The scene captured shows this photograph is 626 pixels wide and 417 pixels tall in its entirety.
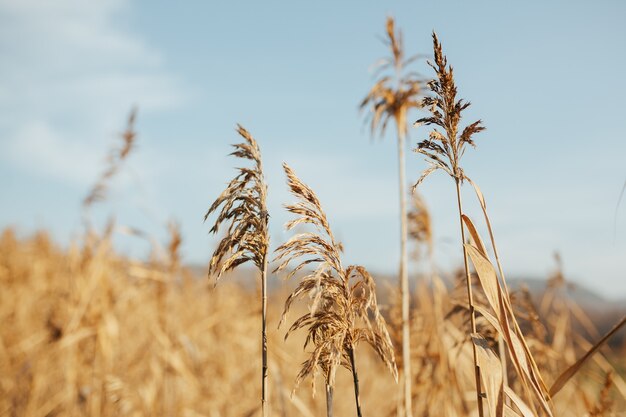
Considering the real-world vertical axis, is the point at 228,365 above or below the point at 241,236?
below

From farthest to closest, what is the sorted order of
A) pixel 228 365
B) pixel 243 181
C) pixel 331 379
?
pixel 228 365 < pixel 243 181 < pixel 331 379

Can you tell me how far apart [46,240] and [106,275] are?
206 inches

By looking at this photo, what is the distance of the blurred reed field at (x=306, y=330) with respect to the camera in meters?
1.29

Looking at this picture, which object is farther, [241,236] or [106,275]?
[106,275]

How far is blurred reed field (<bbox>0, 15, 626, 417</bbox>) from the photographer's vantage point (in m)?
1.29

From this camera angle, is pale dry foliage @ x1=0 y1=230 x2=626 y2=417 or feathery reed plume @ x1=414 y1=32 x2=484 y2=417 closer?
feathery reed plume @ x1=414 y1=32 x2=484 y2=417

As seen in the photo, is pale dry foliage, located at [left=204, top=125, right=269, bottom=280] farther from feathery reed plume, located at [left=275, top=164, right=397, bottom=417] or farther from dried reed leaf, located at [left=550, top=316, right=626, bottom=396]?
dried reed leaf, located at [left=550, top=316, right=626, bottom=396]

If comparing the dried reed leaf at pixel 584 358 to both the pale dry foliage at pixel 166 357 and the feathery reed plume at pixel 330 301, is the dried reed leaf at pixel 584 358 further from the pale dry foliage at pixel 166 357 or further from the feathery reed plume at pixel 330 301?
the pale dry foliage at pixel 166 357

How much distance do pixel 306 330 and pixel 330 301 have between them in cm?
319

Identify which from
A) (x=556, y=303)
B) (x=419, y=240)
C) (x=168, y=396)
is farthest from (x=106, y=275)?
(x=556, y=303)

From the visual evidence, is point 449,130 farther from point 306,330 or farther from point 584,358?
point 306,330

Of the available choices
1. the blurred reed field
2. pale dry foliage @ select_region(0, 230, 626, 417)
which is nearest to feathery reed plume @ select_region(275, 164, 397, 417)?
the blurred reed field

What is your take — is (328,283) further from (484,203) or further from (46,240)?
(46,240)

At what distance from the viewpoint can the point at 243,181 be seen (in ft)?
4.72
